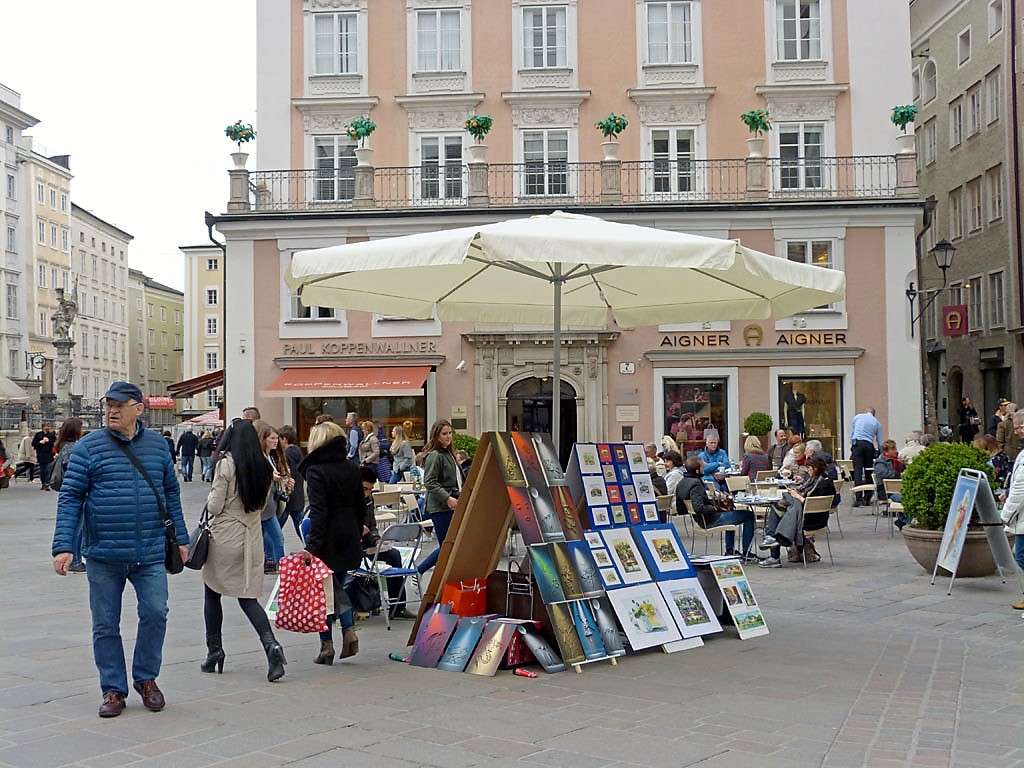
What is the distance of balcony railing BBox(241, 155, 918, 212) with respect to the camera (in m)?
29.8

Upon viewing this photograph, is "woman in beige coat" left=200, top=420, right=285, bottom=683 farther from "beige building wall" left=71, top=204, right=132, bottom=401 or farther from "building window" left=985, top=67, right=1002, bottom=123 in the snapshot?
"beige building wall" left=71, top=204, right=132, bottom=401

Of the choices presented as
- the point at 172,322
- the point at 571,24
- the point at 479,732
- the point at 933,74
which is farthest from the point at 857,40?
the point at 172,322

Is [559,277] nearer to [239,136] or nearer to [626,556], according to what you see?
[626,556]

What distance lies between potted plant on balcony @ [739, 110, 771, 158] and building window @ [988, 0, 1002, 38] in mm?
13045

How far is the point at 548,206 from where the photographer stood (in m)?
29.8

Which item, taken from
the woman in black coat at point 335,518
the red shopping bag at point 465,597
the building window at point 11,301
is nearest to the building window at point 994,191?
the red shopping bag at point 465,597

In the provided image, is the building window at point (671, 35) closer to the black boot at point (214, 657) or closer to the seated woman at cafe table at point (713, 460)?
the seated woman at cafe table at point (713, 460)

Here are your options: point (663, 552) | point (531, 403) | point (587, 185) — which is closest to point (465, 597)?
point (663, 552)

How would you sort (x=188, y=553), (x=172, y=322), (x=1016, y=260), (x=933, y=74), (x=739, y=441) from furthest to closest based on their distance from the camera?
1. (x=172, y=322)
2. (x=933, y=74)
3. (x=1016, y=260)
4. (x=739, y=441)
5. (x=188, y=553)

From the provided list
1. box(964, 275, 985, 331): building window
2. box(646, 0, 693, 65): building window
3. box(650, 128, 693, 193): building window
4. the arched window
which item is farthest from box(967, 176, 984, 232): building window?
box(650, 128, 693, 193): building window

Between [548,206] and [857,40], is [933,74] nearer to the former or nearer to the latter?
[857,40]

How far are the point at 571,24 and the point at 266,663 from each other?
2564cm

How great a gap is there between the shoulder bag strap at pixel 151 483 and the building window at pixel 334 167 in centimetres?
2435

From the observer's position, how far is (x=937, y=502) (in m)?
12.1
